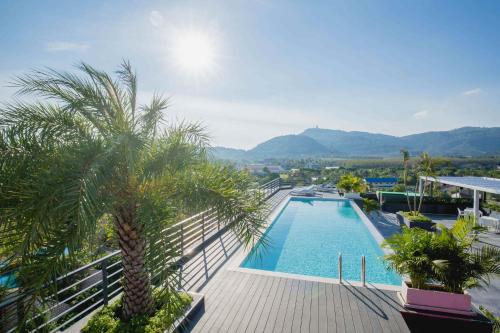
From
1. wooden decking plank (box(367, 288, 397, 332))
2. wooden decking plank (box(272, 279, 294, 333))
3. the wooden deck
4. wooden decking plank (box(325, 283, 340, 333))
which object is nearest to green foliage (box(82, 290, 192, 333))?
the wooden deck

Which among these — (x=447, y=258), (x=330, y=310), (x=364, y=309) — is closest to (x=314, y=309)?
(x=330, y=310)

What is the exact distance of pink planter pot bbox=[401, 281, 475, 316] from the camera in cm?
446

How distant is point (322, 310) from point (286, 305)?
0.65 metres

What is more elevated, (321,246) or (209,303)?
(209,303)

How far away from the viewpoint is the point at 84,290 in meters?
3.93

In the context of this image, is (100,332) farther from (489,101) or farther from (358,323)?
(489,101)

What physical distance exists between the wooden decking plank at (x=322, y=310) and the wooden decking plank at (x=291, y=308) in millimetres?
450

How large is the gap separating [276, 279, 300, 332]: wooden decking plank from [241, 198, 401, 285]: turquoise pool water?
0.95m

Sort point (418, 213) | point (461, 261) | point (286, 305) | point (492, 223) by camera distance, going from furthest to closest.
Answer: point (418, 213) → point (492, 223) → point (286, 305) → point (461, 261)

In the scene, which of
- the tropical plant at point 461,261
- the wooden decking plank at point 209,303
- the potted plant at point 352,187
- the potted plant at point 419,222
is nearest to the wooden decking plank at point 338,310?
the tropical plant at point 461,261

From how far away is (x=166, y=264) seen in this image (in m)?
2.77

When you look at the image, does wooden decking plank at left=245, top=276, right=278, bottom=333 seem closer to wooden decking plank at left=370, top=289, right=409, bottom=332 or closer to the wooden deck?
the wooden deck

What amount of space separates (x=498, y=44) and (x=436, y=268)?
533 inches

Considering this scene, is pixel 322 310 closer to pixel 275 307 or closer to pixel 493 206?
pixel 275 307
